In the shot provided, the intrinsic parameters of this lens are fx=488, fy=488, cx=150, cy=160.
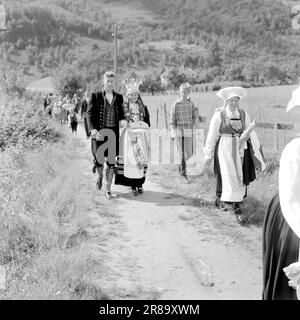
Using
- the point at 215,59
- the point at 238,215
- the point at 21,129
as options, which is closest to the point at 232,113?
the point at 238,215

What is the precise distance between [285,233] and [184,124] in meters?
6.22

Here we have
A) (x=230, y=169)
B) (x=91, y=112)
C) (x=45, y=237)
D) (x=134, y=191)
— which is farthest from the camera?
(x=134, y=191)

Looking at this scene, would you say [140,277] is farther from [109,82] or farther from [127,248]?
[109,82]

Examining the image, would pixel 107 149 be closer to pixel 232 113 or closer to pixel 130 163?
pixel 130 163

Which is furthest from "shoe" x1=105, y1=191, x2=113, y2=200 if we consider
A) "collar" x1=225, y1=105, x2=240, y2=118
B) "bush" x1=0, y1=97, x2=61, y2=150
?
"bush" x1=0, y1=97, x2=61, y2=150

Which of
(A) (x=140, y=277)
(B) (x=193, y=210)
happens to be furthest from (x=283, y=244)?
(B) (x=193, y=210)

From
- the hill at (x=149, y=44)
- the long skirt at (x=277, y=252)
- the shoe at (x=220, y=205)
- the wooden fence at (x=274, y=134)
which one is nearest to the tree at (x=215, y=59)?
the hill at (x=149, y=44)

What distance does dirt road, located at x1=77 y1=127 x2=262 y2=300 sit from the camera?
4.31 meters

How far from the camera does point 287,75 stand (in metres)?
60.2

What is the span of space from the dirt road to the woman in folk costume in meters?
1.29

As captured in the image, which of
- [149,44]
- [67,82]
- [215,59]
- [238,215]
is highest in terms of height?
[149,44]

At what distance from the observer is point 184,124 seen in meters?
8.96

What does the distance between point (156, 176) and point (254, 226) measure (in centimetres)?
346

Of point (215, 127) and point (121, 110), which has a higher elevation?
point (121, 110)
